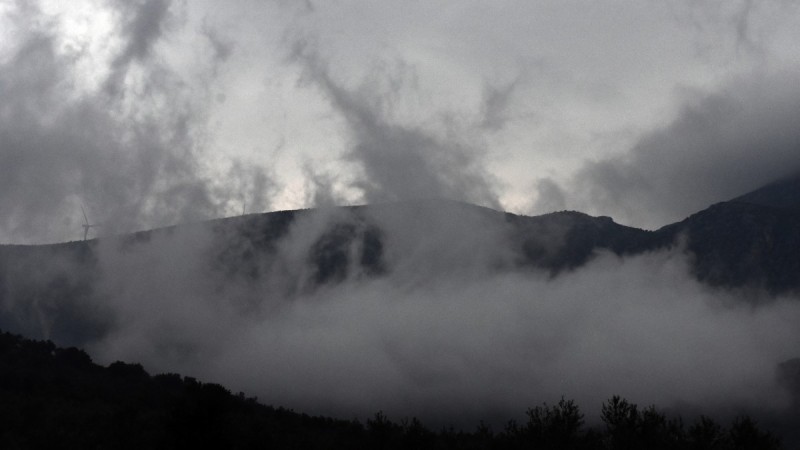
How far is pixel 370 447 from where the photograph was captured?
121m

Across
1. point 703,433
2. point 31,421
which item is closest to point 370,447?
point 703,433

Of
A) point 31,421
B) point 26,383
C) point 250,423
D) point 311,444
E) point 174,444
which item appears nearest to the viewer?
point 174,444

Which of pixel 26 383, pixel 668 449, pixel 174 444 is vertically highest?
pixel 26 383

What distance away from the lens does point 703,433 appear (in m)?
116

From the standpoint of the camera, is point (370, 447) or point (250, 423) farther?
point (250, 423)

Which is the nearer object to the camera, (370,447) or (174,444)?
(174,444)

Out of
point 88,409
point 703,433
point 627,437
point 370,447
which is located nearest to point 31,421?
point 88,409

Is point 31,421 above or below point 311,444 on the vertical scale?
above

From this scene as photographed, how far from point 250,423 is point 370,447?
5712cm

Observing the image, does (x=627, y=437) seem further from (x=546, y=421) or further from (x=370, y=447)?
(x=370, y=447)

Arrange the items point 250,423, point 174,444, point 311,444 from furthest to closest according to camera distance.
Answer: point 250,423
point 311,444
point 174,444

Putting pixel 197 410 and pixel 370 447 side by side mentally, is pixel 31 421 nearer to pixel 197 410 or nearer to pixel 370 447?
pixel 197 410

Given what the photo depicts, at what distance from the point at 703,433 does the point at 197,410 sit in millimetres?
70007

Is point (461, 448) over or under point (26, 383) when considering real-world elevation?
under
